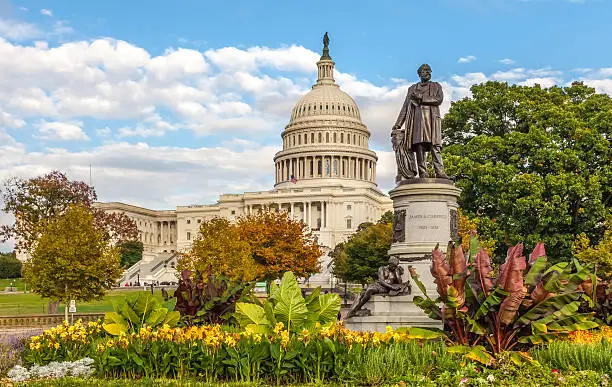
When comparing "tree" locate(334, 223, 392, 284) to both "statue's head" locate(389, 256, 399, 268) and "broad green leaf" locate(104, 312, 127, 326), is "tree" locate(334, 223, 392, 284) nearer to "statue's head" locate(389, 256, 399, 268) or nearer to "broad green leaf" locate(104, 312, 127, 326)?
"statue's head" locate(389, 256, 399, 268)

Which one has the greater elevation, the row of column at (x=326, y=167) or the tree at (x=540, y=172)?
the row of column at (x=326, y=167)

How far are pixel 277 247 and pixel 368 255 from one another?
7797 mm

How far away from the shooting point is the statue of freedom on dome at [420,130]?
64.0ft

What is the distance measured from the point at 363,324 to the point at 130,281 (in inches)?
4151

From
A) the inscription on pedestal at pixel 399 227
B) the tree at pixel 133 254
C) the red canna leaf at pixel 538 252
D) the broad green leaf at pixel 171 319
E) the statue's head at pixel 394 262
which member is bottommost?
the broad green leaf at pixel 171 319

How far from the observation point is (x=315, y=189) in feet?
474

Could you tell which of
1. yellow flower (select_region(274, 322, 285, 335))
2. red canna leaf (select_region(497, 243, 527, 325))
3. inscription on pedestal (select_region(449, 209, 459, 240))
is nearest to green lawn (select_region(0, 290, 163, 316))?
inscription on pedestal (select_region(449, 209, 459, 240))

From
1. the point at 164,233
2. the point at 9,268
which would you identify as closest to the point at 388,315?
the point at 9,268

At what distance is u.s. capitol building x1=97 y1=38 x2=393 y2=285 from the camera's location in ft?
465

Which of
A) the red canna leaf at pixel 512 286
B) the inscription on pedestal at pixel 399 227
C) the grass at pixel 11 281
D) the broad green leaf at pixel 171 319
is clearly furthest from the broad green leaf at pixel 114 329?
the grass at pixel 11 281

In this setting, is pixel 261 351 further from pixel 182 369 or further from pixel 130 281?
pixel 130 281

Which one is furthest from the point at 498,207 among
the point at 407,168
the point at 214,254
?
the point at 407,168

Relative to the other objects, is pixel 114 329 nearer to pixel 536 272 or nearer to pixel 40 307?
pixel 536 272

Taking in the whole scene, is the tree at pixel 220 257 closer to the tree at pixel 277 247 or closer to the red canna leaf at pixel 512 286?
the tree at pixel 277 247
